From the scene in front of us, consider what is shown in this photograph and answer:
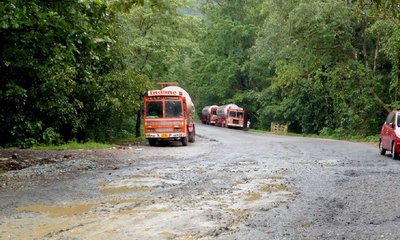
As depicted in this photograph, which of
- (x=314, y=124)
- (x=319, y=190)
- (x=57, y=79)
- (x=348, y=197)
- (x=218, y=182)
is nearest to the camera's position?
(x=348, y=197)

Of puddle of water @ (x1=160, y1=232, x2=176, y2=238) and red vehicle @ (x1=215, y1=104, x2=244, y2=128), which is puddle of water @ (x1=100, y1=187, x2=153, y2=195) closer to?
puddle of water @ (x1=160, y1=232, x2=176, y2=238)

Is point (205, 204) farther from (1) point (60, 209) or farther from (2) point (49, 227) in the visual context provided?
(2) point (49, 227)

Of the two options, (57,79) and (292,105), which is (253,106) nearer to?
(292,105)

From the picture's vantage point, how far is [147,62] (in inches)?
1305

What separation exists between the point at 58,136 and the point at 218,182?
15521mm

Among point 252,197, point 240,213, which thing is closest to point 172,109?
point 252,197

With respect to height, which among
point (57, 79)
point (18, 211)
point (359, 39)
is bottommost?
point (18, 211)

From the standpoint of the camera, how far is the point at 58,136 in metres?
24.9

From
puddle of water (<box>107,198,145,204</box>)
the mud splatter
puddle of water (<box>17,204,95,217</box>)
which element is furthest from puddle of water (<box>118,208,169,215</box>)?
the mud splatter

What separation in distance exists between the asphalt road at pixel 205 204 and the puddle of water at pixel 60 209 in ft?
0.05

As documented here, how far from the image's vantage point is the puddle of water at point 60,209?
26.0ft

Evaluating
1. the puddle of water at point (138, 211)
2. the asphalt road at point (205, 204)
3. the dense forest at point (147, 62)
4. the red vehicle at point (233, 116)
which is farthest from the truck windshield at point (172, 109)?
the red vehicle at point (233, 116)

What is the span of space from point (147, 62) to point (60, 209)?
25.5m

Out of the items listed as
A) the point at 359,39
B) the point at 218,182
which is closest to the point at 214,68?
the point at 359,39
